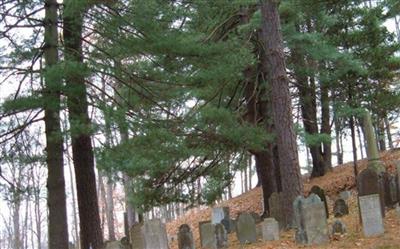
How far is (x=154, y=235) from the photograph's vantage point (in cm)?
907

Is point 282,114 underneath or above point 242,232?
above

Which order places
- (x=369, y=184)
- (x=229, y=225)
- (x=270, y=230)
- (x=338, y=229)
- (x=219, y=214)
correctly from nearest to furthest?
(x=338, y=229), (x=369, y=184), (x=270, y=230), (x=229, y=225), (x=219, y=214)

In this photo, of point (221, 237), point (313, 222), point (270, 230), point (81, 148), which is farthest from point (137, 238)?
point (313, 222)

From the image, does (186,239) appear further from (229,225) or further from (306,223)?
(229,225)

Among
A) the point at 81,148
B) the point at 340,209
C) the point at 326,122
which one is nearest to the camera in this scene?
the point at 340,209

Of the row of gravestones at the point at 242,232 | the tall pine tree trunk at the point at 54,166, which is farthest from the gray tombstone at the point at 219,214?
the tall pine tree trunk at the point at 54,166

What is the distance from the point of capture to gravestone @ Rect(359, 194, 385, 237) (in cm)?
805

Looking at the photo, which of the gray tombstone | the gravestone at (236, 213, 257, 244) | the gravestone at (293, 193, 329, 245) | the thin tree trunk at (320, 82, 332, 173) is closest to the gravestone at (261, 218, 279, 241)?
the gravestone at (236, 213, 257, 244)

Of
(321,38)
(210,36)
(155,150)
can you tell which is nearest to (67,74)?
(155,150)

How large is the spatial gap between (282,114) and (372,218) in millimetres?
2946

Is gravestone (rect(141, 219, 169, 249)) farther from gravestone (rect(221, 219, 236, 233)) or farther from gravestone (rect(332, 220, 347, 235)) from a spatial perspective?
gravestone (rect(221, 219, 236, 233))

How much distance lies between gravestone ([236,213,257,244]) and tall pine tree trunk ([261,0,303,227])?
0.98m

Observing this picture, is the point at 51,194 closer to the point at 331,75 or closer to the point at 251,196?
the point at 331,75

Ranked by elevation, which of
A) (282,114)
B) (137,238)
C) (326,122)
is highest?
(326,122)
